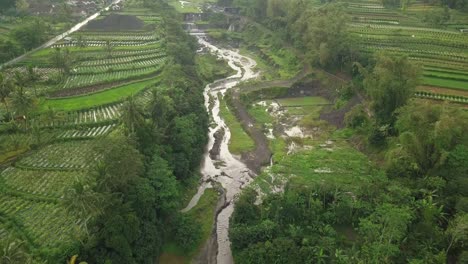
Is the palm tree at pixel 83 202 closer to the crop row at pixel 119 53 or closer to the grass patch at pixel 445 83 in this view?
the crop row at pixel 119 53

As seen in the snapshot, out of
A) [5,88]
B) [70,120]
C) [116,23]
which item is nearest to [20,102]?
[5,88]

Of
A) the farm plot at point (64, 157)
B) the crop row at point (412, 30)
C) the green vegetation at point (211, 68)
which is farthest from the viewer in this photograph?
the green vegetation at point (211, 68)

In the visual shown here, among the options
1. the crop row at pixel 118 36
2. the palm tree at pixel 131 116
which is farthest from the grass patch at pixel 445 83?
the crop row at pixel 118 36

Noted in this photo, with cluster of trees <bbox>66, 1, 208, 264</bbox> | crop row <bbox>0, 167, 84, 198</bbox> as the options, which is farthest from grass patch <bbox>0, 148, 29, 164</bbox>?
cluster of trees <bbox>66, 1, 208, 264</bbox>

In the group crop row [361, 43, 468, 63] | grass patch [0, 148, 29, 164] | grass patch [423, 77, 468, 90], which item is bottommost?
grass patch [0, 148, 29, 164]

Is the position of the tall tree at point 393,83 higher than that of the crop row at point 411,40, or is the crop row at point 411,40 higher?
the crop row at point 411,40

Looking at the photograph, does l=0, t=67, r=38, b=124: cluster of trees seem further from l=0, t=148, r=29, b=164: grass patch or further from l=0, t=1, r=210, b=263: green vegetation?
l=0, t=148, r=29, b=164: grass patch

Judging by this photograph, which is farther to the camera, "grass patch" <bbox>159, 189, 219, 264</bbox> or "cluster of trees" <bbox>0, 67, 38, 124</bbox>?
"cluster of trees" <bbox>0, 67, 38, 124</bbox>
